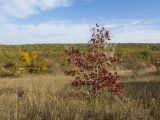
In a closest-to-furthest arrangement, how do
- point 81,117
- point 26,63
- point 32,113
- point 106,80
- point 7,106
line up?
1. point 81,117
2. point 32,113
3. point 7,106
4. point 106,80
5. point 26,63

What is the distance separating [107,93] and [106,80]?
345mm

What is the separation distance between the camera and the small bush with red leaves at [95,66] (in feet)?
31.8

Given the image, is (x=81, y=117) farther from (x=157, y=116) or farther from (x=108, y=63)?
(x=108, y=63)

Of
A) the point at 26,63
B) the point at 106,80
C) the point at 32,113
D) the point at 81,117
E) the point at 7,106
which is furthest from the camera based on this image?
the point at 26,63

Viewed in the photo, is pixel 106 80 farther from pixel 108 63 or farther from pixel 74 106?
pixel 74 106

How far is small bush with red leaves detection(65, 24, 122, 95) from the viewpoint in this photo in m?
9.70

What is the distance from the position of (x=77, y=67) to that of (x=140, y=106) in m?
2.89

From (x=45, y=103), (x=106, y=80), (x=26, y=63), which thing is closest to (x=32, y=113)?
(x=45, y=103)

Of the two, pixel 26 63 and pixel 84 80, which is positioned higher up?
pixel 84 80

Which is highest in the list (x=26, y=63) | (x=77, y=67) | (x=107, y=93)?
(x=77, y=67)

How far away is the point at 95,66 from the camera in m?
9.88

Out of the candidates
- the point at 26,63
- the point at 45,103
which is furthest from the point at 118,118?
the point at 26,63

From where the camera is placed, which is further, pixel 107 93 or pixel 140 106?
pixel 107 93

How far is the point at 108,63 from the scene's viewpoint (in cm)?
991
